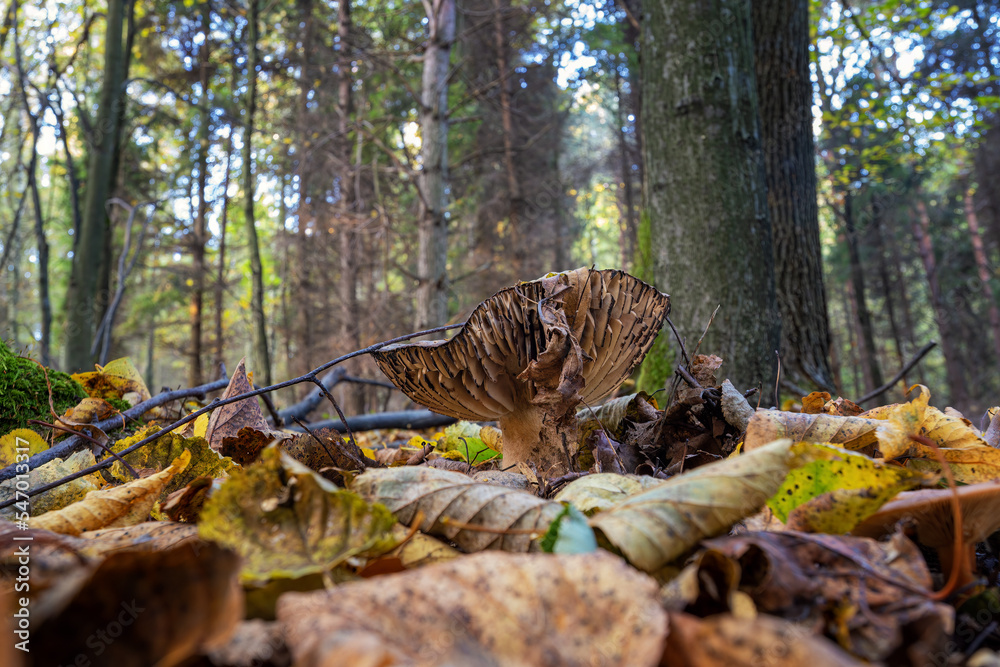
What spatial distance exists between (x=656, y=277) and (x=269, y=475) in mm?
2800

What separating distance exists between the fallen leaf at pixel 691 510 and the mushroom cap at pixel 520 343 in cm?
60

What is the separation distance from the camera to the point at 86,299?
19.5 ft

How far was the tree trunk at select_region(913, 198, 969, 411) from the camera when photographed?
49.3 ft

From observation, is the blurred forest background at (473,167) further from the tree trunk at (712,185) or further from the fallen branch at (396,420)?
Answer: the fallen branch at (396,420)

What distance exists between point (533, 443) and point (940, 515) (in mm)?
939

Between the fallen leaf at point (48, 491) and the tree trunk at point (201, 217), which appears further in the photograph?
the tree trunk at point (201, 217)

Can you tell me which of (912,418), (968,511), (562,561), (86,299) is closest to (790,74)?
(912,418)

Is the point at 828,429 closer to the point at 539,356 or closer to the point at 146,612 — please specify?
the point at 539,356

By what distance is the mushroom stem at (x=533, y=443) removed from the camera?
1.47 metres

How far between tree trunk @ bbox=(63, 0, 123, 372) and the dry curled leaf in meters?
6.00

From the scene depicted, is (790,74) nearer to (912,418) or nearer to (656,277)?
(656,277)
